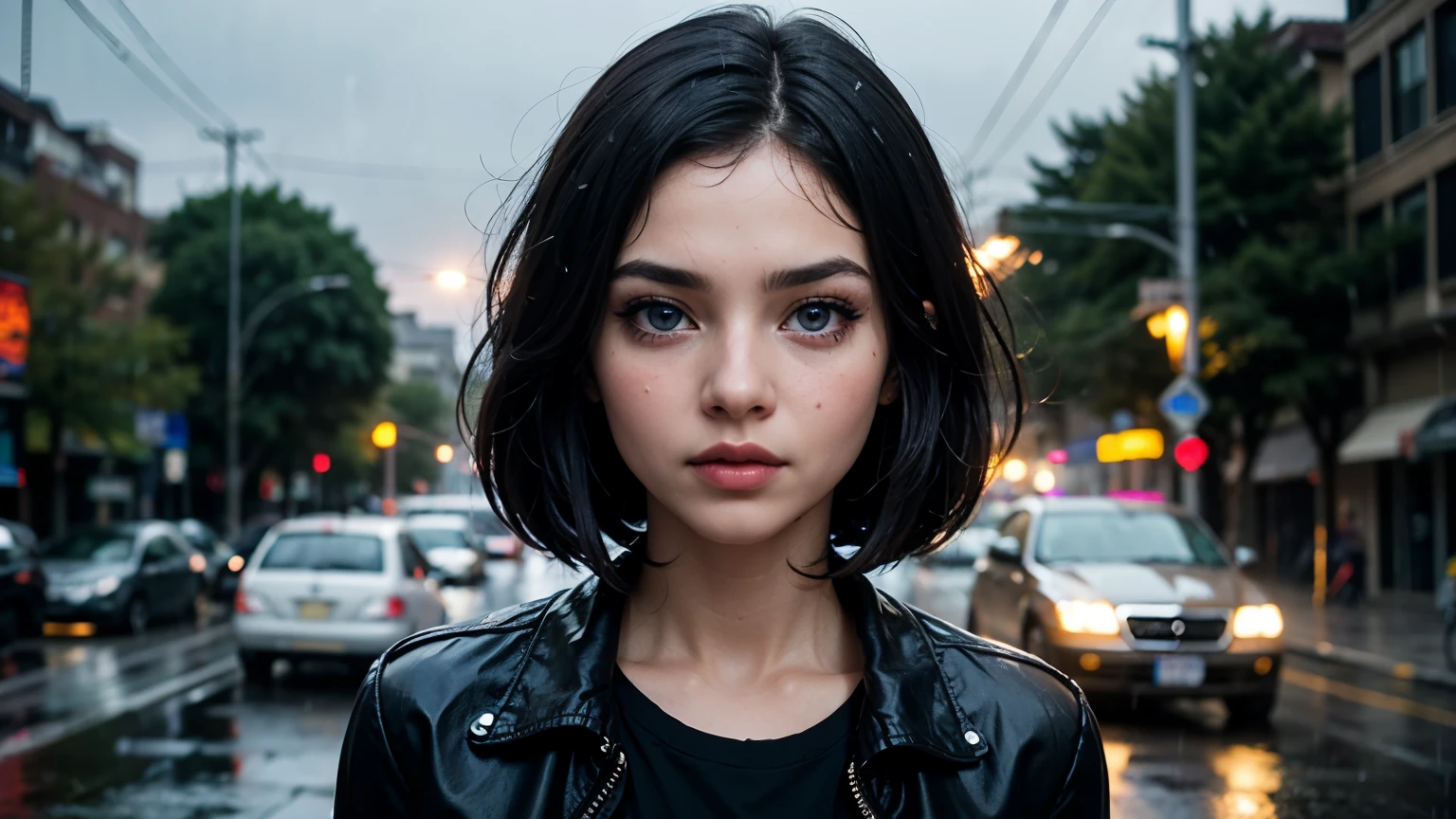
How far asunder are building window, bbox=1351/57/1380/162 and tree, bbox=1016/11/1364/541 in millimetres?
437

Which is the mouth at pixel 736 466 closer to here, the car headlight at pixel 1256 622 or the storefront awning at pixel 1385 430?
the car headlight at pixel 1256 622

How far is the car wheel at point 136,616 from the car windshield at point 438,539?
28.5ft

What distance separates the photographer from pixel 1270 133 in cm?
2623

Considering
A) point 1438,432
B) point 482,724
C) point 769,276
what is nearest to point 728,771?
point 482,724

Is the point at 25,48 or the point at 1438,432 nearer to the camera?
the point at 25,48

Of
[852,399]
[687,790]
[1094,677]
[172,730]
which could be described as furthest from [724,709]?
[172,730]

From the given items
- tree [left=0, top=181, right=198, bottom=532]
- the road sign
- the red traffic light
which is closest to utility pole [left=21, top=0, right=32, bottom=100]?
the road sign

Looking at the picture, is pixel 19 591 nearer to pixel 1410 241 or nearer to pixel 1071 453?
pixel 1410 241

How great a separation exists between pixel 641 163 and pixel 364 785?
2.69 ft

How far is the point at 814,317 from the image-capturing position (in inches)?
68.7

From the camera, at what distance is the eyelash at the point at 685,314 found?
67.9 inches

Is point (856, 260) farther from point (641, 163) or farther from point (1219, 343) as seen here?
point (1219, 343)

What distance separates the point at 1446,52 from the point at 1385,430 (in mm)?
7524

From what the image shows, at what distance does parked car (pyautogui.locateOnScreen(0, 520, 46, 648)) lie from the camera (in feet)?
48.8
